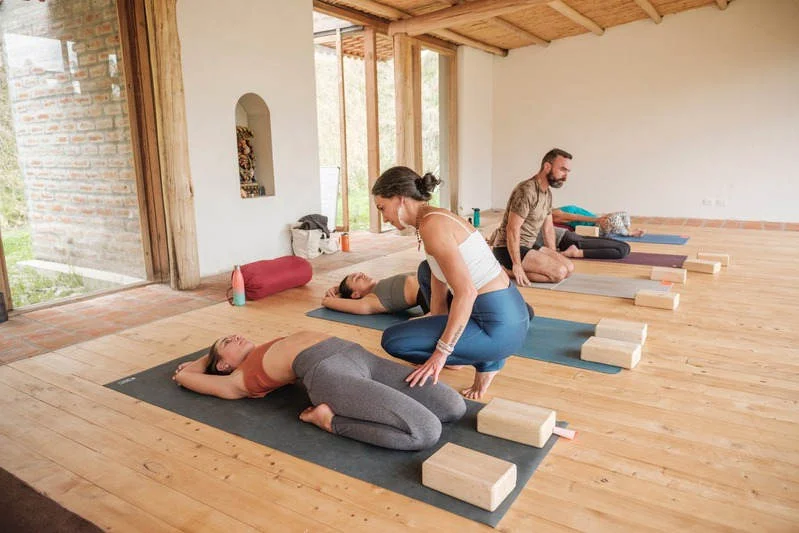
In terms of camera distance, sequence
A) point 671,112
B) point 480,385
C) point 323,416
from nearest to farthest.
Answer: point 323,416
point 480,385
point 671,112

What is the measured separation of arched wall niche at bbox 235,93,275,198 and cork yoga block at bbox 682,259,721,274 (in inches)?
153

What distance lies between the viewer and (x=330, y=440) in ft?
6.72

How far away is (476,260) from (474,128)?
7.13m

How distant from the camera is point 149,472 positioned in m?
1.88

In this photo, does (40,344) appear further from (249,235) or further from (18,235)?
(249,235)

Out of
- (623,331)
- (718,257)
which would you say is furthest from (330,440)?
(718,257)

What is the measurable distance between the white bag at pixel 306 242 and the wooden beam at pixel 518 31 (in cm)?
391

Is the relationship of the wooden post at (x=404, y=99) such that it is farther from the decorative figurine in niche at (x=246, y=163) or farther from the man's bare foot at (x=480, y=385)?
the man's bare foot at (x=480, y=385)

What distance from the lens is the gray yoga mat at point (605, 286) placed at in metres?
4.06

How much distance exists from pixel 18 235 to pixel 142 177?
1.00 metres

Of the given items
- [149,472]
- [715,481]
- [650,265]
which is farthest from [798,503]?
[650,265]

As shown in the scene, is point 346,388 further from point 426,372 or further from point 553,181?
point 553,181

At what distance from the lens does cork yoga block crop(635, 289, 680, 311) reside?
142 inches

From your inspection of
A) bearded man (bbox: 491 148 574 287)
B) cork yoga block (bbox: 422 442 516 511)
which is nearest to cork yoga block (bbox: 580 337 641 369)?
cork yoga block (bbox: 422 442 516 511)
